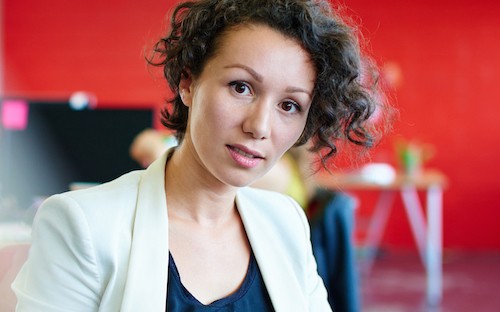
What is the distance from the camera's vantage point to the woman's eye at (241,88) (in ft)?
3.24

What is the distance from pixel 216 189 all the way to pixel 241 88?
19 cm

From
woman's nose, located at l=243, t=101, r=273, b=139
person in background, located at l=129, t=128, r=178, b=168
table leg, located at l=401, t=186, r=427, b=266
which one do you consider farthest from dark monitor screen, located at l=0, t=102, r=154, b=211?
table leg, located at l=401, t=186, r=427, b=266

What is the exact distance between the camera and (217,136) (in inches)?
38.8

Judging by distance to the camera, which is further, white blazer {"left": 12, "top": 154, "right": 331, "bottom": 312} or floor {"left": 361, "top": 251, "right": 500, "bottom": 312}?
floor {"left": 361, "top": 251, "right": 500, "bottom": 312}

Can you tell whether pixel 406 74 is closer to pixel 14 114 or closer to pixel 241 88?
pixel 14 114

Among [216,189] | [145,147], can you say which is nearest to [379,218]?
[145,147]

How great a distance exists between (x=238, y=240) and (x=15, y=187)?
130 cm

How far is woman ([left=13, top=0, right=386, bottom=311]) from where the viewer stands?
0.93 m

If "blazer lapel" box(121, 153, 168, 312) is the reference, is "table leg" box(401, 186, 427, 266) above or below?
below

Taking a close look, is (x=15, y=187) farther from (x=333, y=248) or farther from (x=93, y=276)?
(x=93, y=276)

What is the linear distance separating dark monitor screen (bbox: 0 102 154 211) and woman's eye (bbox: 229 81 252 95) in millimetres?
1259

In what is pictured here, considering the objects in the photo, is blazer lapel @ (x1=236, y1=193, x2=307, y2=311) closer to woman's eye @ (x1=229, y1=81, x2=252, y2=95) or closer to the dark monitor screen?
woman's eye @ (x1=229, y1=81, x2=252, y2=95)

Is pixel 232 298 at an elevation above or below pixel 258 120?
below

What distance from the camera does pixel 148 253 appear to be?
0.97 meters
